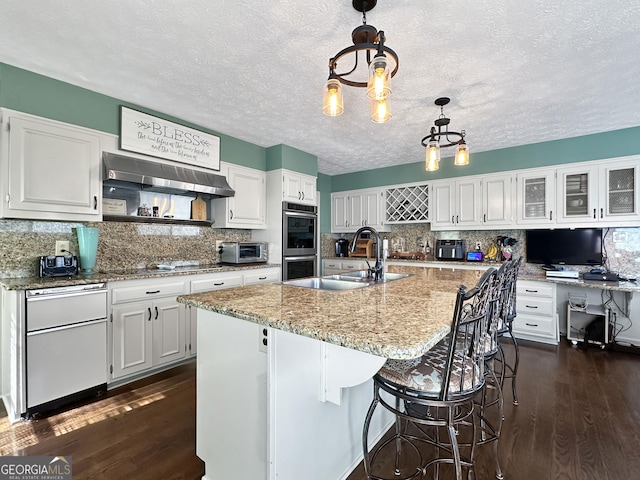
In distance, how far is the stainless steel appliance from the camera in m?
1.98

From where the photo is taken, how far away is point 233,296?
1.48 m

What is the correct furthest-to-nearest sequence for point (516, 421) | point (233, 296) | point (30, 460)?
point (516, 421)
point (30, 460)
point (233, 296)

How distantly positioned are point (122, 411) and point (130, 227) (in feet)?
5.43

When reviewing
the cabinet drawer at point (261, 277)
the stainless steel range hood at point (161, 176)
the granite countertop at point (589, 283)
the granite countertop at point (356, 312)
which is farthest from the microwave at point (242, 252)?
the granite countertop at point (589, 283)

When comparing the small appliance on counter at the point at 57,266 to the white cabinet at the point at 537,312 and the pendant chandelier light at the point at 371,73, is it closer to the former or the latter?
the pendant chandelier light at the point at 371,73

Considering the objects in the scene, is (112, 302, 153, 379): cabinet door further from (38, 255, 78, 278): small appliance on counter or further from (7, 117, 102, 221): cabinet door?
(7, 117, 102, 221): cabinet door

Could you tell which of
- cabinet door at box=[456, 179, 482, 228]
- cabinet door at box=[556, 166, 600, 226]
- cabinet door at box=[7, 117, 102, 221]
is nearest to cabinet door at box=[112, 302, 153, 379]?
cabinet door at box=[7, 117, 102, 221]

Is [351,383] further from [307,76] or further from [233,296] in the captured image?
[307,76]

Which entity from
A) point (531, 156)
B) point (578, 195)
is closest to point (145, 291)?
point (531, 156)

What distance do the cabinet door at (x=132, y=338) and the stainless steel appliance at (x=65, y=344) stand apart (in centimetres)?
9

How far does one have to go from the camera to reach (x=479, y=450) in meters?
1.72

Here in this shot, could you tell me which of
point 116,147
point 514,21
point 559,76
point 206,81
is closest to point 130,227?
point 116,147

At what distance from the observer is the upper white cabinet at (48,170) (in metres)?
2.17

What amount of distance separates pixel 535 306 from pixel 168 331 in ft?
12.8
